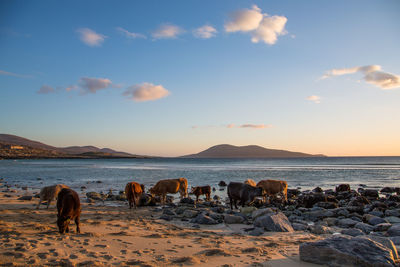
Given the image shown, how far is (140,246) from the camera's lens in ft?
24.7

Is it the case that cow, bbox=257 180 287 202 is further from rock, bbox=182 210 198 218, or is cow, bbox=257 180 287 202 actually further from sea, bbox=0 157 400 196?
sea, bbox=0 157 400 196

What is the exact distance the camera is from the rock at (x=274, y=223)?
34.6ft

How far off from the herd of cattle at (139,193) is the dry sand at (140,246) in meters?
0.63

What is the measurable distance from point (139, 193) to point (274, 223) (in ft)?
30.2

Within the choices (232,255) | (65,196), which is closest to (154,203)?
(65,196)

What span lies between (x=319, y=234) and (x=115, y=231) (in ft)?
25.2

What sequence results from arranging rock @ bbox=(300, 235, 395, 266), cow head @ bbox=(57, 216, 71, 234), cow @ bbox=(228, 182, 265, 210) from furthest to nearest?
cow @ bbox=(228, 182, 265, 210) < cow head @ bbox=(57, 216, 71, 234) < rock @ bbox=(300, 235, 395, 266)

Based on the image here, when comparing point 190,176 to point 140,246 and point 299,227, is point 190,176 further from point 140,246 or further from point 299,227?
point 140,246

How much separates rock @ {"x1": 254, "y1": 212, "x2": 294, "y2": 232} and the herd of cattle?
598 cm

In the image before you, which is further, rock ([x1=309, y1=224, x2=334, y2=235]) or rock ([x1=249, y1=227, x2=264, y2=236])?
rock ([x1=309, y1=224, x2=334, y2=235])

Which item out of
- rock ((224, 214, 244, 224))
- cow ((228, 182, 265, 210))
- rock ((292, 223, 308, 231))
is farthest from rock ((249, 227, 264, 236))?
cow ((228, 182, 265, 210))

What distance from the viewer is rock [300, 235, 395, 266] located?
611 centimetres

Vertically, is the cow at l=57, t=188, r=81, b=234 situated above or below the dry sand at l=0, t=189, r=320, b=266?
above

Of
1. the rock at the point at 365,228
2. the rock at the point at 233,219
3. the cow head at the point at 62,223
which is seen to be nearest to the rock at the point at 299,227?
the rock at the point at 233,219
